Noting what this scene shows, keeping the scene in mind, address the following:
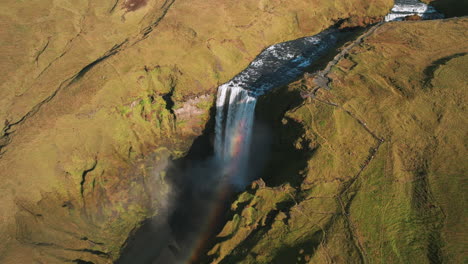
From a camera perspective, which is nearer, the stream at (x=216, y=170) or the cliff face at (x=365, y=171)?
the cliff face at (x=365, y=171)

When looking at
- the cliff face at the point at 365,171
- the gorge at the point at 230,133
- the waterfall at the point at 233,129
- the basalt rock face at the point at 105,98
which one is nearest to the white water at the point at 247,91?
the waterfall at the point at 233,129

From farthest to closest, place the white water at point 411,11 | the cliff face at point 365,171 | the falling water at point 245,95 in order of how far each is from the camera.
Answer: the white water at point 411,11 → the falling water at point 245,95 → the cliff face at point 365,171

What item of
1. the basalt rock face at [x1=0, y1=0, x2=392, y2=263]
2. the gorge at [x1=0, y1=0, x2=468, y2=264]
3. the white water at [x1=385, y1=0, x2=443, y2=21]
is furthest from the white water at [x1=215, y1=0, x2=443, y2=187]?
the basalt rock face at [x1=0, y1=0, x2=392, y2=263]

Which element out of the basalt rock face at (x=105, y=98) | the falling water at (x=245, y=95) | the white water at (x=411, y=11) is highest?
the basalt rock face at (x=105, y=98)

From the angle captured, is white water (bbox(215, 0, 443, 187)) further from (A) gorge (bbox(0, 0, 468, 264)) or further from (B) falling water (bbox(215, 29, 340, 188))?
(A) gorge (bbox(0, 0, 468, 264))

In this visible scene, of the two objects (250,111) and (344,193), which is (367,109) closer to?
(344,193)

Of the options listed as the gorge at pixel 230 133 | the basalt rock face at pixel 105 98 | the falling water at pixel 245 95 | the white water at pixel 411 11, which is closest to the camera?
the gorge at pixel 230 133

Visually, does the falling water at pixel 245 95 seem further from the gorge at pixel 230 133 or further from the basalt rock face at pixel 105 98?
the basalt rock face at pixel 105 98
